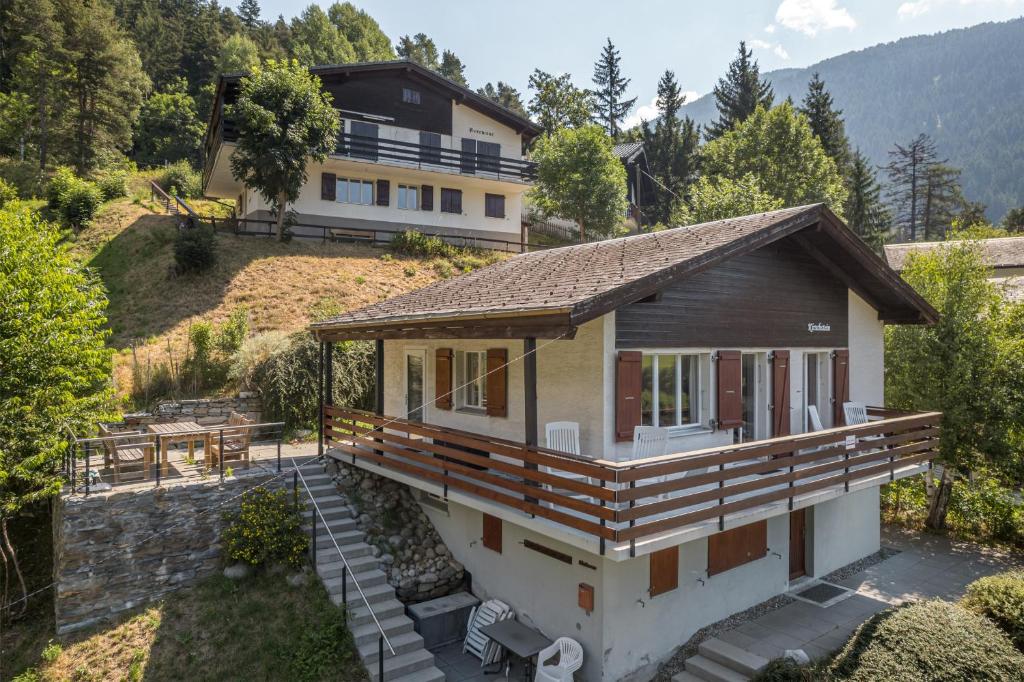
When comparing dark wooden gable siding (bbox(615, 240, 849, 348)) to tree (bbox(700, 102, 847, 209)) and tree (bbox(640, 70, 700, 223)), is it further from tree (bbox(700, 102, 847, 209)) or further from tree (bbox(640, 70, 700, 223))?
tree (bbox(640, 70, 700, 223))

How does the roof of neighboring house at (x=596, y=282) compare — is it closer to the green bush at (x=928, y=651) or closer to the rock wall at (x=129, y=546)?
the rock wall at (x=129, y=546)

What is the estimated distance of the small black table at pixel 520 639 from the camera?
8.98m

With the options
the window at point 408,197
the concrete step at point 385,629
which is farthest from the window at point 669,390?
the window at point 408,197

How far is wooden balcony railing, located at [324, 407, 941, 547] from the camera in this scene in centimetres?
727

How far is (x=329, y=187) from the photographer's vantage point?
95.1 feet

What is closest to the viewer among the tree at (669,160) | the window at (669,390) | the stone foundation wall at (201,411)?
the window at (669,390)

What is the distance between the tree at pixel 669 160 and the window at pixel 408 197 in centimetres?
2386

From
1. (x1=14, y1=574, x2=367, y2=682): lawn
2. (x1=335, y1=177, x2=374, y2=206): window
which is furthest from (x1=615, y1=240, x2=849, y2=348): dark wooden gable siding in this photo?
(x1=335, y1=177, x2=374, y2=206): window

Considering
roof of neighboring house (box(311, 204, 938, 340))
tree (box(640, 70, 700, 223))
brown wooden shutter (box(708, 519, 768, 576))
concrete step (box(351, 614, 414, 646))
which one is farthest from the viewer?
tree (box(640, 70, 700, 223))

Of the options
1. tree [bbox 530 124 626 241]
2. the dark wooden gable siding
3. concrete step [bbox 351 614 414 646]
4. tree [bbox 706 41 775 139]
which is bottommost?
concrete step [bbox 351 614 414 646]

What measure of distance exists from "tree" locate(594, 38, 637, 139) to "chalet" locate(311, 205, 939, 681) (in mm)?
52916

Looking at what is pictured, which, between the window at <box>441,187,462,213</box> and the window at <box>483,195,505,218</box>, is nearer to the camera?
the window at <box>441,187,462,213</box>

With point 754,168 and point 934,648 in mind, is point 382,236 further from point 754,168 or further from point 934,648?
point 934,648

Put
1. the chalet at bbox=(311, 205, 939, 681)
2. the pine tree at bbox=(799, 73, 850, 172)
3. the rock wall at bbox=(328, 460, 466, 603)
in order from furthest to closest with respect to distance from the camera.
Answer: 1. the pine tree at bbox=(799, 73, 850, 172)
2. the rock wall at bbox=(328, 460, 466, 603)
3. the chalet at bbox=(311, 205, 939, 681)
